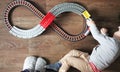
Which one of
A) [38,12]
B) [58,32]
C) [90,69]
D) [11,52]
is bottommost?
[90,69]

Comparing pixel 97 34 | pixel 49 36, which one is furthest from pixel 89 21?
pixel 49 36

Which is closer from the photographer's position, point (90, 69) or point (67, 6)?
point (90, 69)

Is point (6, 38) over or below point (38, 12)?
below

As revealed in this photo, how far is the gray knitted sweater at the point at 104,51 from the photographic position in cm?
151

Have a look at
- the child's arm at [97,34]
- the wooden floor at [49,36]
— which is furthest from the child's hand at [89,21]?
the wooden floor at [49,36]

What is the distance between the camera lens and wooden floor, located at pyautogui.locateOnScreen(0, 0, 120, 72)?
1747 millimetres

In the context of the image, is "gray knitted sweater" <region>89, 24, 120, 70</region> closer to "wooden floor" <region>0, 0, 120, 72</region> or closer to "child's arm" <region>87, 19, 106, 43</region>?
"child's arm" <region>87, 19, 106, 43</region>

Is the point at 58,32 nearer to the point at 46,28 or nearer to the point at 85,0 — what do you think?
the point at 46,28

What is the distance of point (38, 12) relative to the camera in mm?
1725

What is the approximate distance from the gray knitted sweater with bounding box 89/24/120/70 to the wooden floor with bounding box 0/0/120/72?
0.20m

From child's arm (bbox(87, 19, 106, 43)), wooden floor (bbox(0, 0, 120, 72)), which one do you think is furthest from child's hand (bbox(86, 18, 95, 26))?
wooden floor (bbox(0, 0, 120, 72))

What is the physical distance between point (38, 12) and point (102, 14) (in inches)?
16.7

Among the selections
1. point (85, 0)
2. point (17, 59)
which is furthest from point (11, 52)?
point (85, 0)

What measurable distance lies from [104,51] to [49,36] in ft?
1.37
